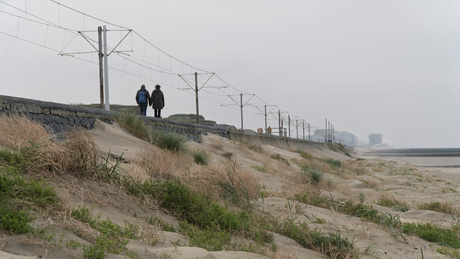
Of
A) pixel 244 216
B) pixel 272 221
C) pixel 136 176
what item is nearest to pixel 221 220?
pixel 244 216

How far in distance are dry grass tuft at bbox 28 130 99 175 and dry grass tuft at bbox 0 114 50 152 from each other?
33cm

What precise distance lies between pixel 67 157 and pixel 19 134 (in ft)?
4.56

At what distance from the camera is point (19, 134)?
564 centimetres

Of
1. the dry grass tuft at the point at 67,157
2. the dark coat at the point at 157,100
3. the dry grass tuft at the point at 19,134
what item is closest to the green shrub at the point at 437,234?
the dry grass tuft at the point at 67,157

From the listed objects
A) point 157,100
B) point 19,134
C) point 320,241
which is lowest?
point 320,241

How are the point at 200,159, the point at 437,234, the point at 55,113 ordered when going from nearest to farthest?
the point at 437,234, the point at 55,113, the point at 200,159

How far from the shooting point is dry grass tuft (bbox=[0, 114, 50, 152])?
510 centimetres

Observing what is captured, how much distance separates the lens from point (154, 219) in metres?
4.40

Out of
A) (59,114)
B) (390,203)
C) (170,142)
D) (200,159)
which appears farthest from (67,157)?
(390,203)

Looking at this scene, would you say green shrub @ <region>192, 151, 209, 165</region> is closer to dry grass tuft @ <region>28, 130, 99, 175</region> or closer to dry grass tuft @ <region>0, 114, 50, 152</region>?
dry grass tuft @ <region>0, 114, 50, 152</region>

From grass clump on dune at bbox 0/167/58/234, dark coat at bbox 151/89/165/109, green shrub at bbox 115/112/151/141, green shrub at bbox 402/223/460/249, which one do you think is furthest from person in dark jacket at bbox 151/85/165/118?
grass clump on dune at bbox 0/167/58/234

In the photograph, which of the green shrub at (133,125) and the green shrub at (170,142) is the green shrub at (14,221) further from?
the green shrub at (133,125)

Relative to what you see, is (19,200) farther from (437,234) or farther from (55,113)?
(55,113)

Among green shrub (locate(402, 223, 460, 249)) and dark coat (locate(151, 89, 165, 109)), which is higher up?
dark coat (locate(151, 89, 165, 109))
